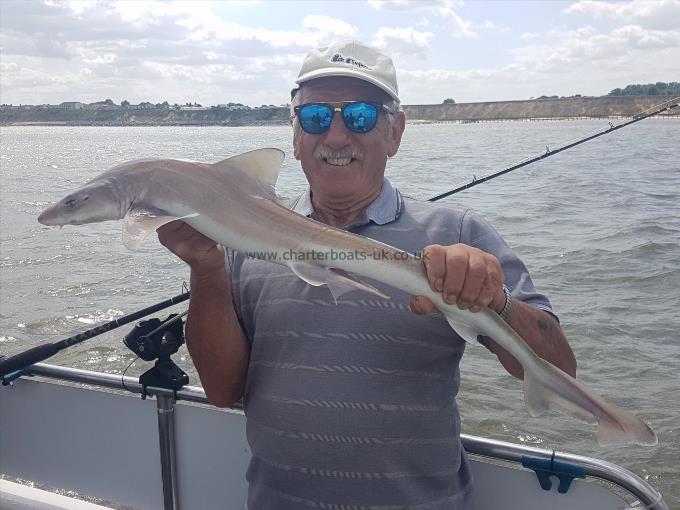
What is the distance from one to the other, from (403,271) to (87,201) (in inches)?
36.3

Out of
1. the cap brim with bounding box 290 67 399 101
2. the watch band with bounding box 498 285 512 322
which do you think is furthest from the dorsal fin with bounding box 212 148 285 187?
the watch band with bounding box 498 285 512 322

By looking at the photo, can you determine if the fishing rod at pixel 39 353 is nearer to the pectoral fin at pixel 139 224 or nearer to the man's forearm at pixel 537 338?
the pectoral fin at pixel 139 224

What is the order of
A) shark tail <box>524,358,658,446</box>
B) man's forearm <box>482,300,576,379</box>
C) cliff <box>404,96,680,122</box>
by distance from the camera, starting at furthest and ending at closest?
1. cliff <box>404,96,680,122</box>
2. man's forearm <box>482,300,576,379</box>
3. shark tail <box>524,358,658,446</box>

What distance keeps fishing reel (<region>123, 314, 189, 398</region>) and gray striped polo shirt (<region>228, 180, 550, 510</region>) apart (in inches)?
33.9

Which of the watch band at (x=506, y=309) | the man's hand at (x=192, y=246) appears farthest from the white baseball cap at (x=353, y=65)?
the watch band at (x=506, y=309)

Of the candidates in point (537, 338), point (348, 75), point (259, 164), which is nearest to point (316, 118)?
point (348, 75)

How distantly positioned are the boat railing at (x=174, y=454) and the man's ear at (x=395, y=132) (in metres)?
1.22

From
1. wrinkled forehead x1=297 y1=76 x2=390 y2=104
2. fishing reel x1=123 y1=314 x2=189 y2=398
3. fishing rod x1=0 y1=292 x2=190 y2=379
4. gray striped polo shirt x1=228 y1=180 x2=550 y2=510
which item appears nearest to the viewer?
gray striped polo shirt x1=228 y1=180 x2=550 y2=510

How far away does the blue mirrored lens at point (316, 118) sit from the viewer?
2.56 meters

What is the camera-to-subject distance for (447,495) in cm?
230

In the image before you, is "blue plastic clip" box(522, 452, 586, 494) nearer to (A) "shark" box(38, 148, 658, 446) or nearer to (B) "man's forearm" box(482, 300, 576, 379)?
(B) "man's forearm" box(482, 300, 576, 379)

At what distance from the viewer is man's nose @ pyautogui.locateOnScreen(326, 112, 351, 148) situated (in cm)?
256

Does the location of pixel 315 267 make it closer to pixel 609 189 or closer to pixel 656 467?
pixel 656 467

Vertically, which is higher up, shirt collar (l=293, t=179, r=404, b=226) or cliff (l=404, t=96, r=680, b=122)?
cliff (l=404, t=96, r=680, b=122)
